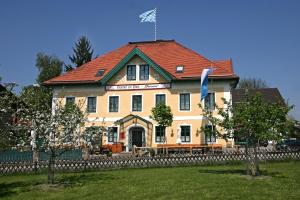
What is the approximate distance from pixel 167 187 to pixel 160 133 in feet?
68.6

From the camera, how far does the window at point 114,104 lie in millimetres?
33719

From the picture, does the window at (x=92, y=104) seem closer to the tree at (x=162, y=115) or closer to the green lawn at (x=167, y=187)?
the tree at (x=162, y=115)

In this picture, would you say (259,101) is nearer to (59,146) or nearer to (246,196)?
(246,196)

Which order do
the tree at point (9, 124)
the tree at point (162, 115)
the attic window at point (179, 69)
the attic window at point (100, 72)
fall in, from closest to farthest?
1. the tree at point (9, 124)
2. the tree at point (162, 115)
3. the attic window at point (179, 69)
4. the attic window at point (100, 72)

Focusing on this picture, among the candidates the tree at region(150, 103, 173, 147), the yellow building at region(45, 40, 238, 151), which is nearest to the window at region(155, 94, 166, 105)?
the yellow building at region(45, 40, 238, 151)

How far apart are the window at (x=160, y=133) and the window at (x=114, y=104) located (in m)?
4.15

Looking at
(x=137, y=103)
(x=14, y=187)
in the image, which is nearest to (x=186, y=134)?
(x=137, y=103)

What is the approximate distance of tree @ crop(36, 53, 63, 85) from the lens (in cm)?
5857

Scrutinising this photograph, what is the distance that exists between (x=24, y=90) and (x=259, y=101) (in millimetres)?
9617

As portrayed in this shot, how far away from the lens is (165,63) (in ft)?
115

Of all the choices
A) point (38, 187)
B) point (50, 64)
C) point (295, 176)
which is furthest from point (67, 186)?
point (50, 64)

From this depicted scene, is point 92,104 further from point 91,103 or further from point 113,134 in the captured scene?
point 113,134

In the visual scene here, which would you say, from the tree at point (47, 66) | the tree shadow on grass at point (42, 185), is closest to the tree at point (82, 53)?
the tree at point (47, 66)

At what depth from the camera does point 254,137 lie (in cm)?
1451
